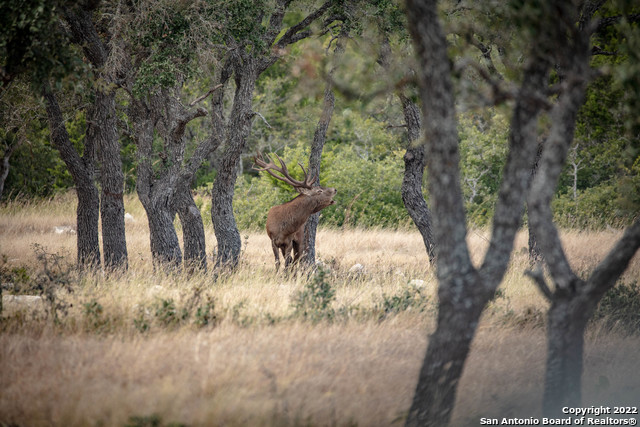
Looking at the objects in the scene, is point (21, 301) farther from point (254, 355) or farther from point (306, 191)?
point (306, 191)

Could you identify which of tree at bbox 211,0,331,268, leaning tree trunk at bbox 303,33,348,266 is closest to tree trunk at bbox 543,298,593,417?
tree at bbox 211,0,331,268

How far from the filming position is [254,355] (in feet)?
17.2

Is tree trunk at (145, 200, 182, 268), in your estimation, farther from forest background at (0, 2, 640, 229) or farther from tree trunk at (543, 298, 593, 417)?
tree trunk at (543, 298, 593, 417)

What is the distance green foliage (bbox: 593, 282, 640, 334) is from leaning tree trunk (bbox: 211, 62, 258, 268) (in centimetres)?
626

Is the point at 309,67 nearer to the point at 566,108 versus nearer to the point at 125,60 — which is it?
the point at 566,108

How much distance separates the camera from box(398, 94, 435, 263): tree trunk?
10797 millimetres

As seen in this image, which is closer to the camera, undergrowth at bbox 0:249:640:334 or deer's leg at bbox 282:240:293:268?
undergrowth at bbox 0:249:640:334

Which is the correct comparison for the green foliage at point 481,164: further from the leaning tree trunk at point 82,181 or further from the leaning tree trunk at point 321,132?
the leaning tree trunk at point 82,181

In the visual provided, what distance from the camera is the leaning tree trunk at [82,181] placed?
9.96 metres

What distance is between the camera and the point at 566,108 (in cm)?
433

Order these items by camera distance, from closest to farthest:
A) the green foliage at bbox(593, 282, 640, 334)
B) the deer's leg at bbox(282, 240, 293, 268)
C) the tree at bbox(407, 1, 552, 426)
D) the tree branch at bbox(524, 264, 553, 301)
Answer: the tree at bbox(407, 1, 552, 426), the tree branch at bbox(524, 264, 553, 301), the green foliage at bbox(593, 282, 640, 334), the deer's leg at bbox(282, 240, 293, 268)

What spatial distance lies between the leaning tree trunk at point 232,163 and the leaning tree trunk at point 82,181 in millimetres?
2212

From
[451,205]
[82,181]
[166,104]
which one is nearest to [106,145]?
[82,181]

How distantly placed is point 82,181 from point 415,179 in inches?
241
